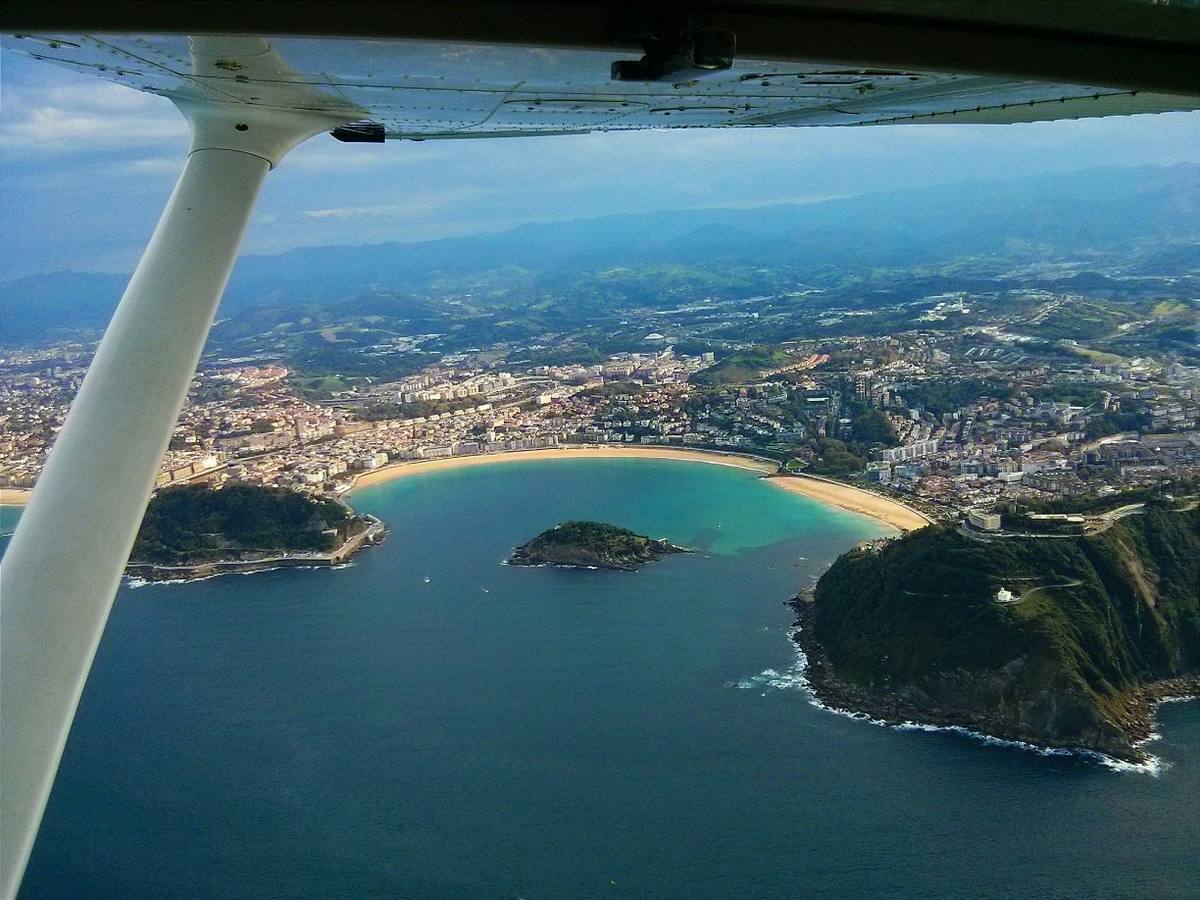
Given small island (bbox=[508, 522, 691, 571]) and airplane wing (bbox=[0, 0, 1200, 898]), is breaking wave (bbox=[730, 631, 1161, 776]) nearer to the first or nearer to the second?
small island (bbox=[508, 522, 691, 571])

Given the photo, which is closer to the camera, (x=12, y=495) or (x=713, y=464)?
(x=12, y=495)

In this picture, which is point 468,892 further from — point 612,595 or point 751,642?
point 612,595

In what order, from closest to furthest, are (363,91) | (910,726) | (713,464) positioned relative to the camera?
(363,91) < (910,726) < (713,464)

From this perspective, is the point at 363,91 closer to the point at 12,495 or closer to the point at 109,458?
the point at 109,458

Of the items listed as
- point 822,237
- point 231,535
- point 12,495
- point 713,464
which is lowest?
point 231,535

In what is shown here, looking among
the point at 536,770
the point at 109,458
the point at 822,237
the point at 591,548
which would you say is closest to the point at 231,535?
the point at 591,548

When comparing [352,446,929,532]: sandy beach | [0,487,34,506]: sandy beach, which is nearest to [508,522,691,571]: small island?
[352,446,929,532]: sandy beach
